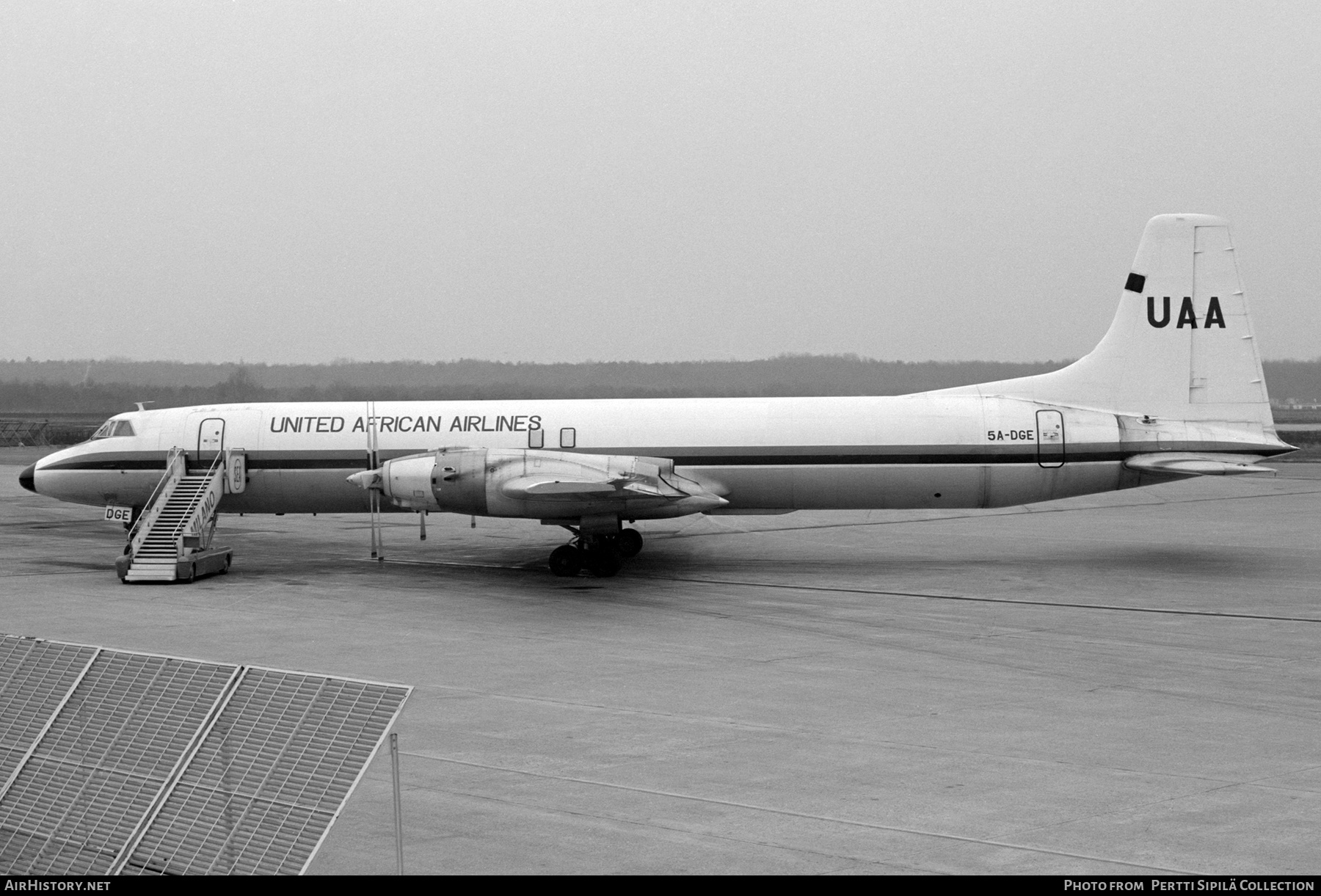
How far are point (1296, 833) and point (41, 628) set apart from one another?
16.8 meters

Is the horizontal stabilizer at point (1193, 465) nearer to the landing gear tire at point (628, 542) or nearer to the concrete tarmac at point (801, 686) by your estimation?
the concrete tarmac at point (801, 686)

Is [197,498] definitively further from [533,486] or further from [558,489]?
[558,489]

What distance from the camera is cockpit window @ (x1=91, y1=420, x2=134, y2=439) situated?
2728cm

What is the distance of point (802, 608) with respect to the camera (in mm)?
Answer: 20516

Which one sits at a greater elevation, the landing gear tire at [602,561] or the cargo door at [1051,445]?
the cargo door at [1051,445]

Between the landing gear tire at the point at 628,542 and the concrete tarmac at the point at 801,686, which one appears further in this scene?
the landing gear tire at the point at 628,542

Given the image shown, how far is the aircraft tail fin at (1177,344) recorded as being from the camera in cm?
2523

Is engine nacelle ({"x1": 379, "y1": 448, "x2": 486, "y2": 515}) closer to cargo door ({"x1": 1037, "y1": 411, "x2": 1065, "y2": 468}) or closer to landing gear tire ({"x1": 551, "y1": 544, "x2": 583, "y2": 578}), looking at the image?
landing gear tire ({"x1": 551, "y1": 544, "x2": 583, "y2": 578})

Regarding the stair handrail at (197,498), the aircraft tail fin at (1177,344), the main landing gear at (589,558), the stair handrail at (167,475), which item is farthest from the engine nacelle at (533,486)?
the aircraft tail fin at (1177,344)

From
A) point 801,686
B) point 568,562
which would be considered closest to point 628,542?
point 568,562

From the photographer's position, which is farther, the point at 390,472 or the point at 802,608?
the point at 390,472

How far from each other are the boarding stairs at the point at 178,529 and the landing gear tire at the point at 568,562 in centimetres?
697
